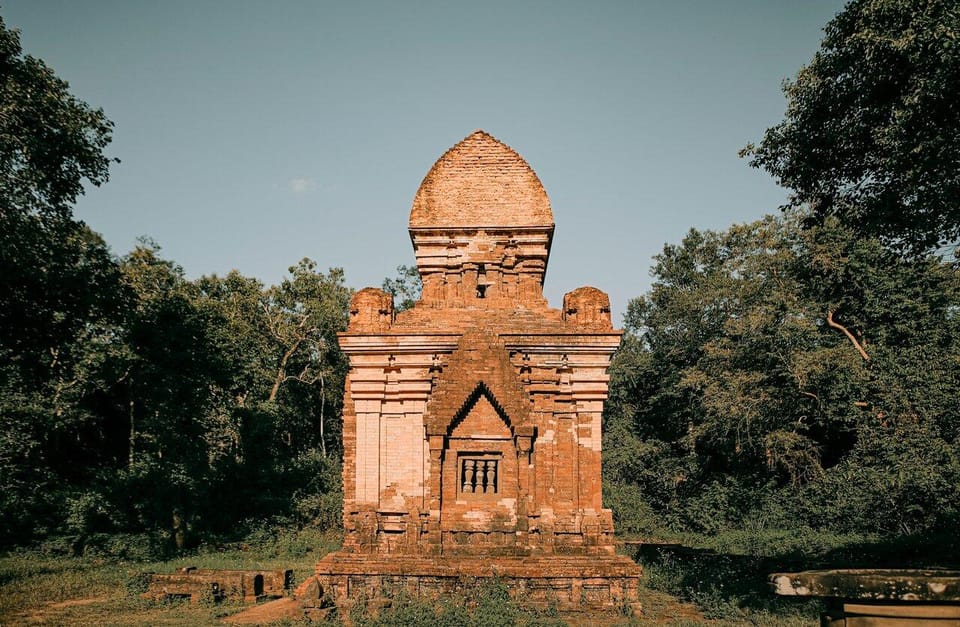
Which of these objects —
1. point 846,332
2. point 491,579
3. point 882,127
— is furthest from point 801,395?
point 491,579

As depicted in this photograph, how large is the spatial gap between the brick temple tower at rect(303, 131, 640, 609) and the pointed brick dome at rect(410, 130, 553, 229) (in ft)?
6.32

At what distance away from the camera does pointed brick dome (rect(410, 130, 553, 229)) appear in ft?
44.9

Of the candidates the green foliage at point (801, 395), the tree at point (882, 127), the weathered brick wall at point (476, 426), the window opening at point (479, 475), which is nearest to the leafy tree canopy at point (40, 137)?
the weathered brick wall at point (476, 426)

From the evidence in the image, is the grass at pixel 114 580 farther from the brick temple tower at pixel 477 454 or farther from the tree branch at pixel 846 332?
the tree branch at pixel 846 332

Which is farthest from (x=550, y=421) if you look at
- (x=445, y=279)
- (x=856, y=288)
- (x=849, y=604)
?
A: (x=856, y=288)

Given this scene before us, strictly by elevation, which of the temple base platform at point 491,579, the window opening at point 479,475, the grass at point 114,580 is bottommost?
the grass at point 114,580

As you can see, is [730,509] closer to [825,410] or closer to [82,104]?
[825,410]

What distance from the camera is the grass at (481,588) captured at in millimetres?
10391

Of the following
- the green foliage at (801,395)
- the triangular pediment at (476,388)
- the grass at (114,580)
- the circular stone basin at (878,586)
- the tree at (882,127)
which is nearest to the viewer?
the circular stone basin at (878,586)

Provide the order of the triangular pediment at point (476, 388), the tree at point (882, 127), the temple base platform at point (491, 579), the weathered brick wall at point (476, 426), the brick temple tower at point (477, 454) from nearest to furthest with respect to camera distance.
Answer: the tree at point (882, 127) → the temple base platform at point (491, 579) → the brick temple tower at point (477, 454) → the weathered brick wall at point (476, 426) → the triangular pediment at point (476, 388)

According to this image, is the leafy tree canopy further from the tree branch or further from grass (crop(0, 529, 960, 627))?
the tree branch

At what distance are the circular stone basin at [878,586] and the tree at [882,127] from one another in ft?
25.4

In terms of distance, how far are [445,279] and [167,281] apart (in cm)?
1626

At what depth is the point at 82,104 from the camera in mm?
15484
